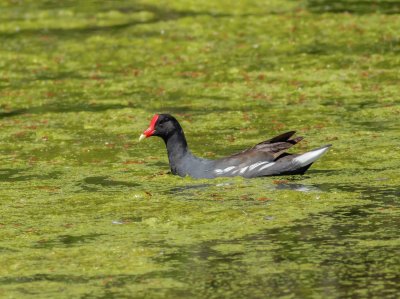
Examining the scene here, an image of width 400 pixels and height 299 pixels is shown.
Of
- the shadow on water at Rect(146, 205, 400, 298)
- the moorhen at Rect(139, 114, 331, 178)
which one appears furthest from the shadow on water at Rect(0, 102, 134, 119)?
the shadow on water at Rect(146, 205, 400, 298)

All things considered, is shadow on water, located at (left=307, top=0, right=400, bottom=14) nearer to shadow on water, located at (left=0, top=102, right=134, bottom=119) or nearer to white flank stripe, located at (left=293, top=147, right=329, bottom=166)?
shadow on water, located at (left=0, top=102, right=134, bottom=119)

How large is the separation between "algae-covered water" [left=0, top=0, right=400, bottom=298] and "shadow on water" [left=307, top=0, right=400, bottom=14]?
6 centimetres

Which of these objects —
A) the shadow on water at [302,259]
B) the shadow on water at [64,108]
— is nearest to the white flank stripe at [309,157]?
the shadow on water at [302,259]

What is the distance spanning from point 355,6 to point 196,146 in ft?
33.6

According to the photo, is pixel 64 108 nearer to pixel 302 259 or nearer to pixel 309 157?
pixel 309 157

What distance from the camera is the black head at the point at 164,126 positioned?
1275cm

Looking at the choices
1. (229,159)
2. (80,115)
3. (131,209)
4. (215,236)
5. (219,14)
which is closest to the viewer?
(215,236)

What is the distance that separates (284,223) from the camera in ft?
33.4

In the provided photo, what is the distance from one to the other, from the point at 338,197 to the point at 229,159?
4.75 ft

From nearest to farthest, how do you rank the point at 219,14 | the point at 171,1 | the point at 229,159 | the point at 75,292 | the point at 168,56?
the point at 75,292 → the point at 229,159 → the point at 168,56 → the point at 219,14 → the point at 171,1

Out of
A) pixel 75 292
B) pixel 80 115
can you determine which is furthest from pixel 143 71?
pixel 75 292

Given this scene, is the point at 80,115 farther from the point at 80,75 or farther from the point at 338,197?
the point at 338,197

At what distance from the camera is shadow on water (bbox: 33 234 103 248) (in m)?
9.83

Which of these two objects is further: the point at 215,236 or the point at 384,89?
the point at 384,89
